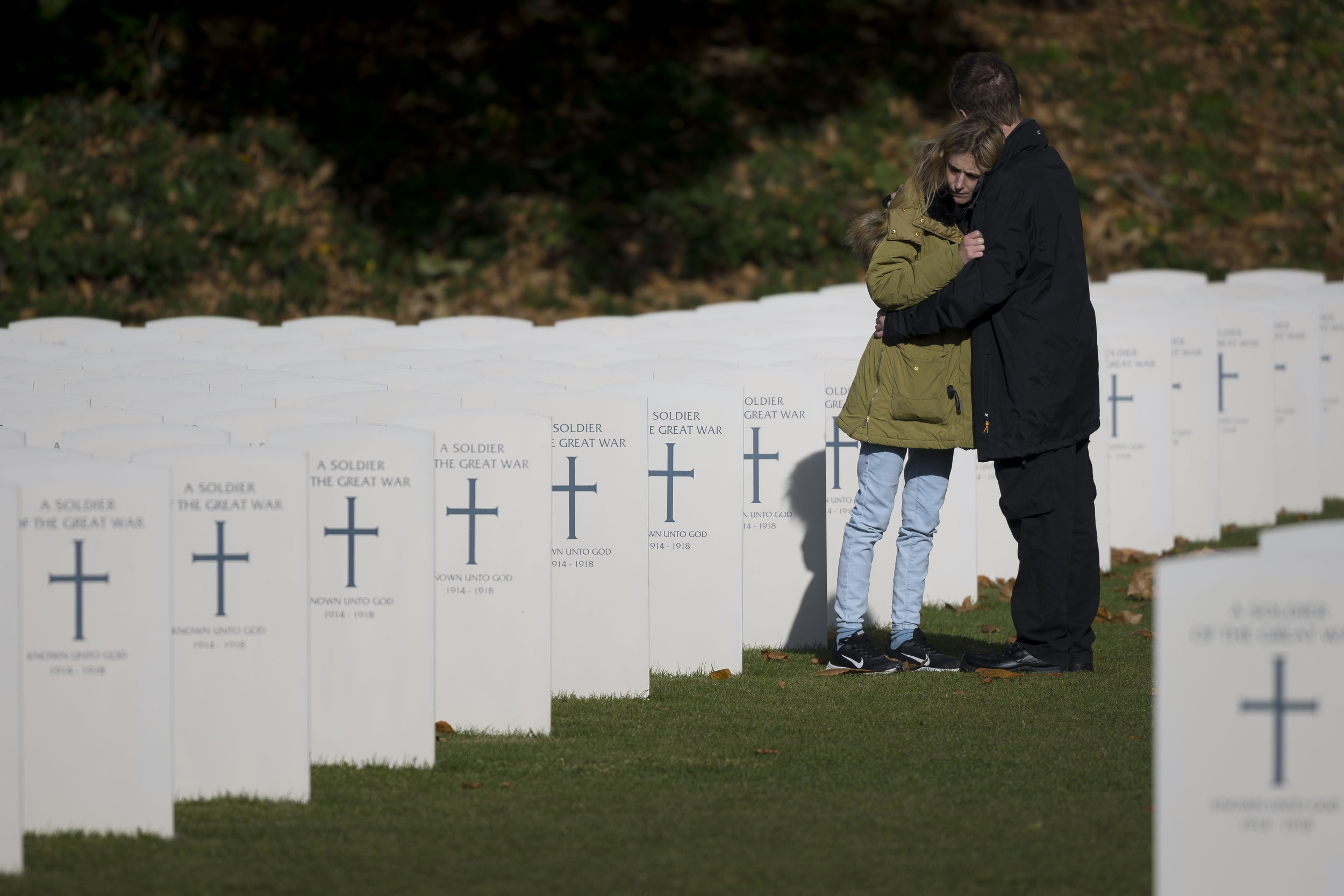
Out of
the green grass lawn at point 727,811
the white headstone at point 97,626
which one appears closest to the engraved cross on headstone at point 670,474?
the green grass lawn at point 727,811

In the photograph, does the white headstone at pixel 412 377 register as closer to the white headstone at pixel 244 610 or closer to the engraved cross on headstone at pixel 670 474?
the engraved cross on headstone at pixel 670 474

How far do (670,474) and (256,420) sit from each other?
5.38 feet

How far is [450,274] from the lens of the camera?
15.8 m

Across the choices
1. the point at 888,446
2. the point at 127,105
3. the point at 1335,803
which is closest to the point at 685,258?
the point at 127,105

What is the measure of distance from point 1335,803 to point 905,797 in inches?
54.8

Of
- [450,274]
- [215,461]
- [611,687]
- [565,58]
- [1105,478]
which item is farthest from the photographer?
[565,58]

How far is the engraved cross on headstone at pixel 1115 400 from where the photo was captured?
835 centimetres

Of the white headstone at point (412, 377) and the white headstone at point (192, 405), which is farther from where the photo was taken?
the white headstone at point (412, 377)

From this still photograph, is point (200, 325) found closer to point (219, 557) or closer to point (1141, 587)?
point (1141, 587)

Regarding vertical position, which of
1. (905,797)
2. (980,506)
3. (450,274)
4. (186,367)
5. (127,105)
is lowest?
(905,797)

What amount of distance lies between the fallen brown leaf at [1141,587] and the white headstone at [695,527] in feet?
7.54

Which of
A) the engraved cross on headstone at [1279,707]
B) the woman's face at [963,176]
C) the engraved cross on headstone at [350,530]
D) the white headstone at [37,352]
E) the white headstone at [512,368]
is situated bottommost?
the engraved cross on headstone at [1279,707]

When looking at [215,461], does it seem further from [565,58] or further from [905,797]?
[565,58]

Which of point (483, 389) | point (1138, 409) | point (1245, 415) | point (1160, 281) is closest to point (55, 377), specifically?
point (483, 389)
